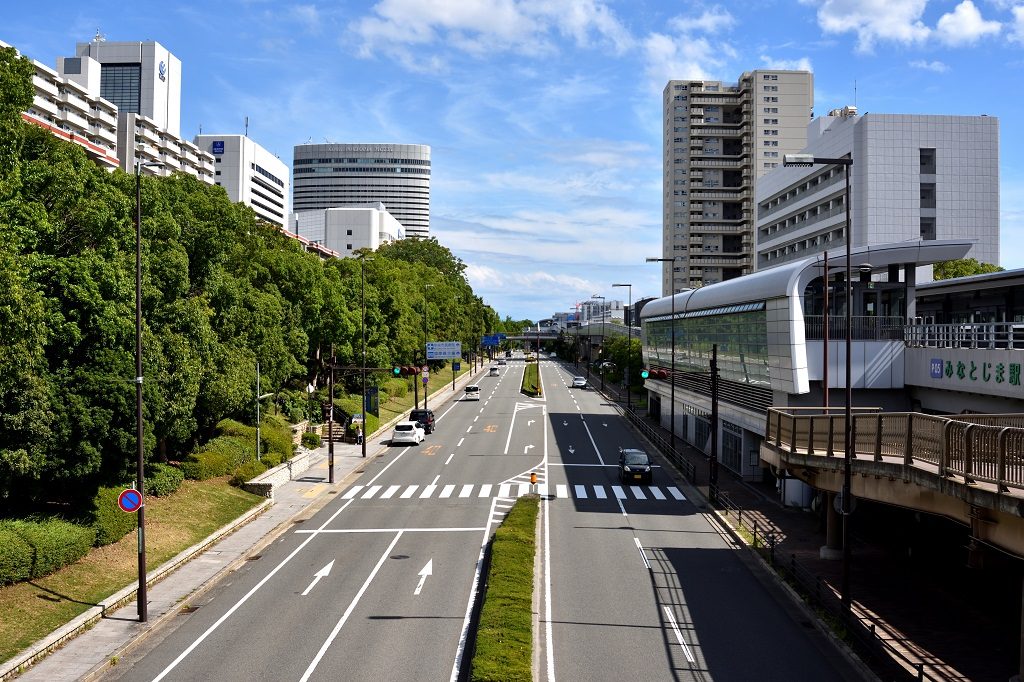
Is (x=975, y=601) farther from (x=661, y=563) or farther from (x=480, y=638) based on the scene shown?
(x=480, y=638)

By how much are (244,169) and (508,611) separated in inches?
5480

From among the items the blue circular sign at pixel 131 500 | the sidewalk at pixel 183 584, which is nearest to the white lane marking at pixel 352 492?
the sidewalk at pixel 183 584

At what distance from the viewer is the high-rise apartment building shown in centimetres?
12962

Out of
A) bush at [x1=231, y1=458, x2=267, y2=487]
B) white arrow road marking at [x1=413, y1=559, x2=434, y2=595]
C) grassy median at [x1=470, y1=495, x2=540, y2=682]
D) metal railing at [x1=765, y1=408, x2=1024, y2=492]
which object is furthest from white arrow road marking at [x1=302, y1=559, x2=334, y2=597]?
metal railing at [x1=765, y1=408, x2=1024, y2=492]

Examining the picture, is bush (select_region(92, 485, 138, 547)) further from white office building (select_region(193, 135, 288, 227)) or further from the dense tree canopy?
white office building (select_region(193, 135, 288, 227))

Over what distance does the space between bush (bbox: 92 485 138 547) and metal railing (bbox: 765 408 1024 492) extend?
22006mm

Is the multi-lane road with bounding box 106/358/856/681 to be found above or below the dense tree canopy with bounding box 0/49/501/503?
below

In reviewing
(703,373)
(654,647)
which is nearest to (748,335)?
(703,373)

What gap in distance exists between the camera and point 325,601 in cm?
2248

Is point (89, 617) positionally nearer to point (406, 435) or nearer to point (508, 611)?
point (508, 611)

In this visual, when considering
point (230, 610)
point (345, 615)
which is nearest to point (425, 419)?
point (230, 610)

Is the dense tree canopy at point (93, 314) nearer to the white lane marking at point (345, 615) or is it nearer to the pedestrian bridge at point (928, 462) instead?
the white lane marking at point (345, 615)

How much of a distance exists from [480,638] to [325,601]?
6.22 meters

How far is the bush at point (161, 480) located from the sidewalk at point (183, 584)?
306 cm
